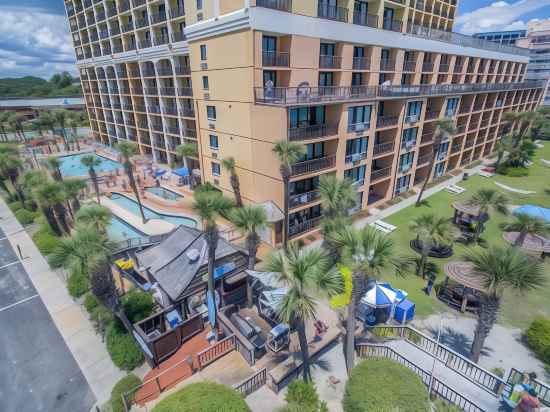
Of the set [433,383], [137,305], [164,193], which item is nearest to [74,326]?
[137,305]

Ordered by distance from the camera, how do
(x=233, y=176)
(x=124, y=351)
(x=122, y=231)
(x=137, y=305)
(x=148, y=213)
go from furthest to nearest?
(x=148, y=213)
(x=122, y=231)
(x=233, y=176)
(x=137, y=305)
(x=124, y=351)

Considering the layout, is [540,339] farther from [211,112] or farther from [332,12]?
[211,112]

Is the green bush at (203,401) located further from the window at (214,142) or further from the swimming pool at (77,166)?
the swimming pool at (77,166)

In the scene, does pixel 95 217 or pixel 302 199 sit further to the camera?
pixel 302 199

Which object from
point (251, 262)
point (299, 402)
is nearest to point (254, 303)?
point (251, 262)

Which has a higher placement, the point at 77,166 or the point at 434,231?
the point at 434,231

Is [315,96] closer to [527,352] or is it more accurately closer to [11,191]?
[527,352]
